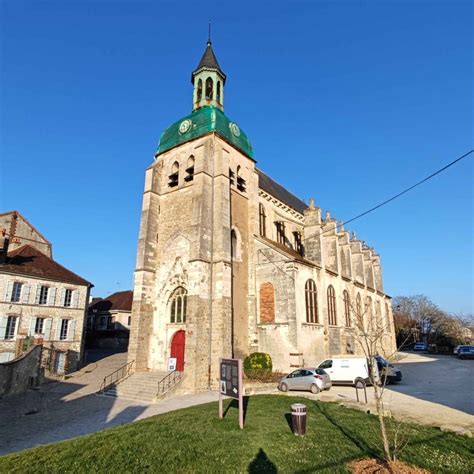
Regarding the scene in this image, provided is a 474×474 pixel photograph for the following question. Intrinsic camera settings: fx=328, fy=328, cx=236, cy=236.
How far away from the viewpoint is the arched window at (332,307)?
24094 millimetres

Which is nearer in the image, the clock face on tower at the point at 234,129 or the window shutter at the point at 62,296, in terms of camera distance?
the clock face on tower at the point at 234,129

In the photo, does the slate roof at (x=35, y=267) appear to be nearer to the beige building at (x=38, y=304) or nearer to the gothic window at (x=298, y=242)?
the beige building at (x=38, y=304)

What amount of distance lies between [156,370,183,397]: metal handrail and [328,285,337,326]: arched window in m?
11.8

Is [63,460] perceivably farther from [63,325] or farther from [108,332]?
[108,332]

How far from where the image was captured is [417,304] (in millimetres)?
71562

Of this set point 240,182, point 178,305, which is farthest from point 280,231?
point 178,305

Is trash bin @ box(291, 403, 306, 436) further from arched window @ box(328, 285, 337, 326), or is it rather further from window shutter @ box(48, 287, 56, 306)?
window shutter @ box(48, 287, 56, 306)

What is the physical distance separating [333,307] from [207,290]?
11.4 meters

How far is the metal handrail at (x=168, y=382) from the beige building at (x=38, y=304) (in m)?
9.89

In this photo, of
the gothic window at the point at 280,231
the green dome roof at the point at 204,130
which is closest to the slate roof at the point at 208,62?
the green dome roof at the point at 204,130

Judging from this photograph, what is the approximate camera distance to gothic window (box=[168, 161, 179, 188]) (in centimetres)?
2384

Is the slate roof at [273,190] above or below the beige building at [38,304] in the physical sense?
above

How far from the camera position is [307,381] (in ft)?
51.5

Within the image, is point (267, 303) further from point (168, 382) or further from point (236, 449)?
point (236, 449)
